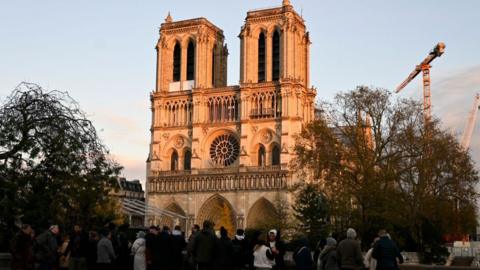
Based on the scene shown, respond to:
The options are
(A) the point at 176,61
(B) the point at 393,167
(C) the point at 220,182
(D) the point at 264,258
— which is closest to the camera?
(D) the point at 264,258

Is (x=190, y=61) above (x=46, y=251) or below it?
above

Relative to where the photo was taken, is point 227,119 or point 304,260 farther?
point 227,119

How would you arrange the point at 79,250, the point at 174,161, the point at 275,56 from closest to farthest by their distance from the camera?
the point at 79,250 → the point at 275,56 → the point at 174,161

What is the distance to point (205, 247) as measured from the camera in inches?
554

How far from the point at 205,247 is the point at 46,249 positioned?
324cm

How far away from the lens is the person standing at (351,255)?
13398mm

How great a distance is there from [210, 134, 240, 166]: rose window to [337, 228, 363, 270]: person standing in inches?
1933

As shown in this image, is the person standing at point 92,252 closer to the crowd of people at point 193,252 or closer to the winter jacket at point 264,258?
the crowd of people at point 193,252

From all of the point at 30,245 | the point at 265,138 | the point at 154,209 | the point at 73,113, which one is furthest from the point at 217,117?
the point at 30,245

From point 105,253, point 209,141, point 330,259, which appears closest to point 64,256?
point 105,253

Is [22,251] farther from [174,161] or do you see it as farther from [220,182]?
[174,161]

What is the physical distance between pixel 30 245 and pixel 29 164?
17.6ft

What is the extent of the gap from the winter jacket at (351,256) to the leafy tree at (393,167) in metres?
21.2

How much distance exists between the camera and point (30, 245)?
14.2 m
